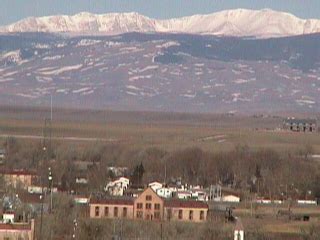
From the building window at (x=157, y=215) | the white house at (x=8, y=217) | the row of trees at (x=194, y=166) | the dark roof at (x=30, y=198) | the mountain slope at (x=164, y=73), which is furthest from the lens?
the mountain slope at (x=164, y=73)

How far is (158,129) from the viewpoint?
259ft

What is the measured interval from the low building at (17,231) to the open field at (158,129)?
32.9 metres

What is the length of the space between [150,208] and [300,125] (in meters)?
49.2

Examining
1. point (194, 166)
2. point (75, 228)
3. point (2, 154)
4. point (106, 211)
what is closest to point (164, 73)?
point (2, 154)

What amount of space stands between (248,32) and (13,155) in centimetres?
13024

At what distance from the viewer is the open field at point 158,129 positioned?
206ft

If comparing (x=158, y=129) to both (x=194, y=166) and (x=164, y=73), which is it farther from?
(x=164, y=73)

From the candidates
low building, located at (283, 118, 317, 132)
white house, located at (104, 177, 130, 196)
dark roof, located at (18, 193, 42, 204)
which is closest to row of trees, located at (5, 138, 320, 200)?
white house, located at (104, 177, 130, 196)

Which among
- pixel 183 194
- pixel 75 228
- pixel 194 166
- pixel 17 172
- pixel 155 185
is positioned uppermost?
pixel 194 166

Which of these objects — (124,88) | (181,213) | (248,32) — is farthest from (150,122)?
(248,32)

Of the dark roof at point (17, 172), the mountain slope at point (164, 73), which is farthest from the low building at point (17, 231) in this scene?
the mountain slope at point (164, 73)

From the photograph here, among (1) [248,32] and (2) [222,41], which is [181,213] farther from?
(1) [248,32]

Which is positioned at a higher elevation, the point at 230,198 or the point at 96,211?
the point at 230,198

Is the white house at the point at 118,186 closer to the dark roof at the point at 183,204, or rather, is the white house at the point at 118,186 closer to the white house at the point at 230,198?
the white house at the point at 230,198
